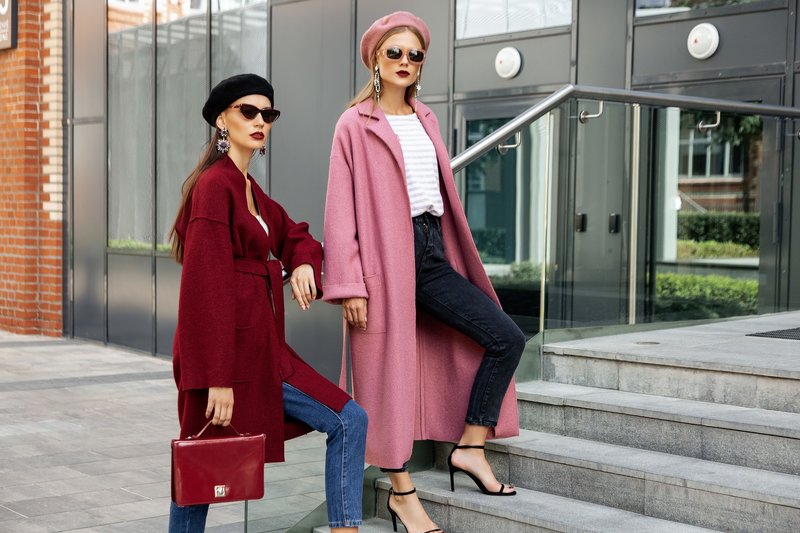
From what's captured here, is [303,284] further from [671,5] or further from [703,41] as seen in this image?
[671,5]

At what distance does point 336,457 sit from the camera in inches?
133

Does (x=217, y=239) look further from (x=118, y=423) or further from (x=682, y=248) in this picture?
(x=118, y=423)

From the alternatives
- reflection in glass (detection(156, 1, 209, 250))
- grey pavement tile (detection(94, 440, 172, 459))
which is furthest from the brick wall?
grey pavement tile (detection(94, 440, 172, 459))

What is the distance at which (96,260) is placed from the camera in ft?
42.9

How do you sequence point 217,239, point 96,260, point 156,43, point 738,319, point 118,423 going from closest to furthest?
point 217,239, point 738,319, point 118,423, point 156,43, point 96,260

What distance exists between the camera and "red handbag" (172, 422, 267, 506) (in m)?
3.15

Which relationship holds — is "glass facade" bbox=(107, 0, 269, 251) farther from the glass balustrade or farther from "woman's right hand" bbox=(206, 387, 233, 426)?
"woman's right hand" bbox=(206, 387, 233, 426)

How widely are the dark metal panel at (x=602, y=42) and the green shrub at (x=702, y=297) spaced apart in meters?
1.78

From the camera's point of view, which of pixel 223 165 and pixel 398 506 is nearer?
pixel 223 165

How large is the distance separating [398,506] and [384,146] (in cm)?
130

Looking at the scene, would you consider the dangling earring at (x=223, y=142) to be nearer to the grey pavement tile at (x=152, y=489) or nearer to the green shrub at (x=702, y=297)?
the grey pavement tile at (x=152, y=489)

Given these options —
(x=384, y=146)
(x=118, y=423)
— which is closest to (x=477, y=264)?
(x=384, y=146)

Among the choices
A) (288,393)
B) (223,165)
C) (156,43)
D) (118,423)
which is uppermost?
(156,43)

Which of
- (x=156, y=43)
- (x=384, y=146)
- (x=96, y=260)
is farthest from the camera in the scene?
(x=96, y=260)
